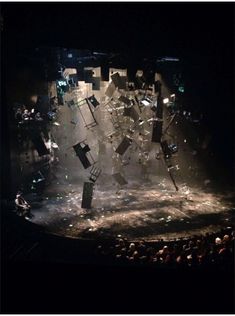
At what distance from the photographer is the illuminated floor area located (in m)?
8.77

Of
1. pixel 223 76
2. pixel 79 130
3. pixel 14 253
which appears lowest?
pixel 14 253

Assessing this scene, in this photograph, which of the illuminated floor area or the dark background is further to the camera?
the illuminated floor area

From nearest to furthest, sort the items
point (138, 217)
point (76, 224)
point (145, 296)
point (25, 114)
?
→ point (145, 296) → point (76, 224) → point (138, 217) → point (25, 114)

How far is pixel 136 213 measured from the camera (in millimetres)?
10250

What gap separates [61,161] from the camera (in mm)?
15789

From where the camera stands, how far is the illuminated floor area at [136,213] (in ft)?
28.8
